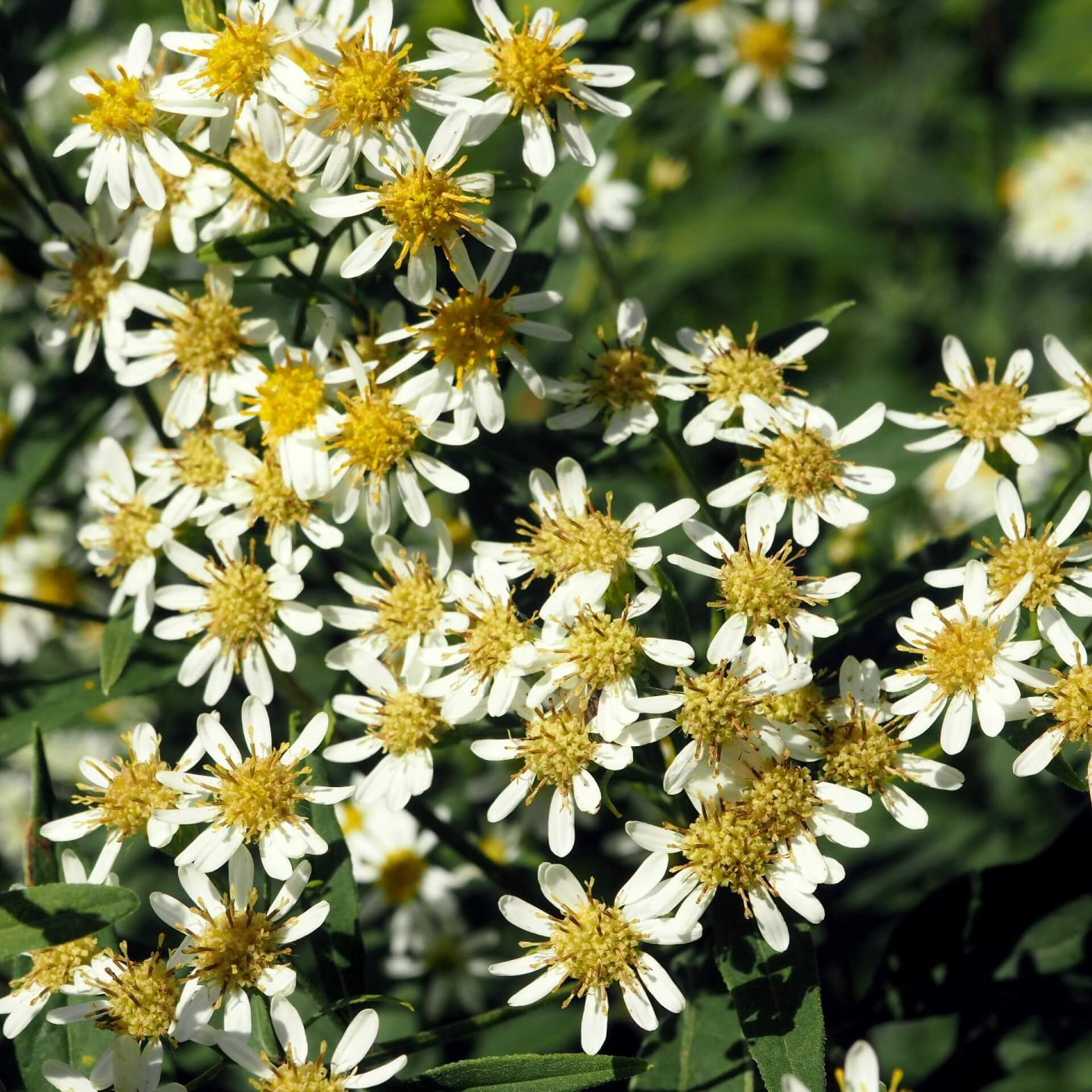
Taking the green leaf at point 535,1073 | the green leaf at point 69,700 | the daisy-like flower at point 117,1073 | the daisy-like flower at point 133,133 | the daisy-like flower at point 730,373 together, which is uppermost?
the daisy-like flower at point 133,133

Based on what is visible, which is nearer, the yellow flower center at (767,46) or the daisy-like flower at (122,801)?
the daisy-like flower at (122,801)

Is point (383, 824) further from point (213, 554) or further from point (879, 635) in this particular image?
point (879, 635)

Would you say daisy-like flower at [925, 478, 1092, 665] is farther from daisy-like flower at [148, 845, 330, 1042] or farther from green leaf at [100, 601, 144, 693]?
green leaf at [100, 601, 144, 693]

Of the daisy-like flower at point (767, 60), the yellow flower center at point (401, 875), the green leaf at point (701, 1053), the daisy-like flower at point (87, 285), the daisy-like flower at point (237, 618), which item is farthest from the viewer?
the daisy-like flower at point (767, 60)

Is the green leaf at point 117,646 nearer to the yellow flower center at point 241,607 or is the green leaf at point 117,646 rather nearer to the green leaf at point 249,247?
the yellow flower center at point 241,607

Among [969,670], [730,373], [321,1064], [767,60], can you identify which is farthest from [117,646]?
[767,60]

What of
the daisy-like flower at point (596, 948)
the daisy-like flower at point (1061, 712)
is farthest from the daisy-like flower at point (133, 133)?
the daisy-like flower at point (1061, 712)

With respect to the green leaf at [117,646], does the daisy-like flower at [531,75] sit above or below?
above

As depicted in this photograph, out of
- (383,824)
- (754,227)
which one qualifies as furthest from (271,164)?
(754,227)

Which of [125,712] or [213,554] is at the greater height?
[213,554]
